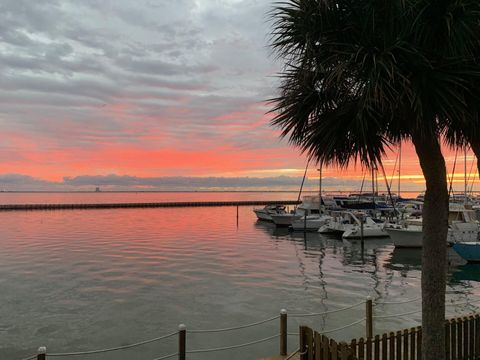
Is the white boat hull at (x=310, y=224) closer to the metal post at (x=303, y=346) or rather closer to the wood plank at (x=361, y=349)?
the wood plank at (x=361, y=349)

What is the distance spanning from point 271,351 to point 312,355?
6.75 m

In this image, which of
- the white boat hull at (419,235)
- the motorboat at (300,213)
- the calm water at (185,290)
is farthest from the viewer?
the motorboat at (300,213)

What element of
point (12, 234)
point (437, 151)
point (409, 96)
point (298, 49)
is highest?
point (298, 49)

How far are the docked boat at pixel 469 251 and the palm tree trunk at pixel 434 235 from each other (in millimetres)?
27958

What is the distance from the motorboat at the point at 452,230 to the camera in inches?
1495

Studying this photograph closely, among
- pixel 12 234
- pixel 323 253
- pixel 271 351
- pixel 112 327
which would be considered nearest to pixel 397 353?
pixel 271 351

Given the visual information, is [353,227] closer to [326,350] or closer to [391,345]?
[391,345]

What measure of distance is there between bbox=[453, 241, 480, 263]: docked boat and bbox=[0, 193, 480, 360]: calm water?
1.27m

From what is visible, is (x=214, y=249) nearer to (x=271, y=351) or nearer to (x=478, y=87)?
(x=271, y=351)

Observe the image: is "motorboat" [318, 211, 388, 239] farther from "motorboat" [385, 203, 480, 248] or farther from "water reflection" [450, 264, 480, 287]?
"water reflection" [450, 264, 480, 287]

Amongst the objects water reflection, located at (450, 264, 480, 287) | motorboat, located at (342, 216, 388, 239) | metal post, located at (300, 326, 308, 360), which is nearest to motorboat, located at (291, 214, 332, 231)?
motorboat, located at (342, 216, 388, 239)

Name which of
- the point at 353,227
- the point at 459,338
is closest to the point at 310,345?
the point at 459,338

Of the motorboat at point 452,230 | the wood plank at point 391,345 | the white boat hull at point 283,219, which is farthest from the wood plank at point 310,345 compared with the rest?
the white boat hull at point 283,219

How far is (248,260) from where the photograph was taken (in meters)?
33.7
